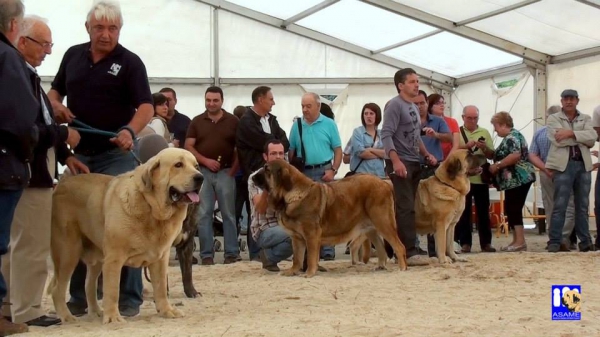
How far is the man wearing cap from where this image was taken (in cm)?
991

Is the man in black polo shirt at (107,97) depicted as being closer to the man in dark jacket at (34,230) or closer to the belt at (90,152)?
the belt at (90,152)

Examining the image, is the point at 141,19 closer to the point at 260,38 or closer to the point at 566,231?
the point at 260,38

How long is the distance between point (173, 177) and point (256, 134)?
178 inches

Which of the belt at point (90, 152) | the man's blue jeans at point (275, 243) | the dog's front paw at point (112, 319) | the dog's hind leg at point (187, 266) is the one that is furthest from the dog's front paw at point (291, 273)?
the dog's front paw at point (112, 319)

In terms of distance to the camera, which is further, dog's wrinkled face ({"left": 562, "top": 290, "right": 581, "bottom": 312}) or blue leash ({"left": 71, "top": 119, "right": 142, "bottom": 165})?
blue leash ({"left": 71, "top": 119, "right": 142, "bottom": 165})

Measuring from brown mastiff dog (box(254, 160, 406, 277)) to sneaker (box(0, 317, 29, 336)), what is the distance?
3556mm

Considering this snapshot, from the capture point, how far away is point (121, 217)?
4875 mm

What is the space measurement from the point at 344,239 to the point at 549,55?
8.04 m

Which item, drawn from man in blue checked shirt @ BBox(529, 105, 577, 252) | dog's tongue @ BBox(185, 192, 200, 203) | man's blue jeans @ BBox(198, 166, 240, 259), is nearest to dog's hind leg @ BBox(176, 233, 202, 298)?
dog's tongue @ BBox(185, 192, 200, 203)

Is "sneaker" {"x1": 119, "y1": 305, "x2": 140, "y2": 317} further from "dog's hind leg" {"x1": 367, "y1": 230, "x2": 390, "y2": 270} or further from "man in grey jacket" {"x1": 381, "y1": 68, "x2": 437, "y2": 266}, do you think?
"man in grey jacket" {"x1": 381, "y1": 68, "x2": 437, "y2": 266}

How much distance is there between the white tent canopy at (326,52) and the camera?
14.7m

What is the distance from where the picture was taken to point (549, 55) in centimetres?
1441

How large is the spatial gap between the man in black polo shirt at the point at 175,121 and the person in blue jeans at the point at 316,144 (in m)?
1.68

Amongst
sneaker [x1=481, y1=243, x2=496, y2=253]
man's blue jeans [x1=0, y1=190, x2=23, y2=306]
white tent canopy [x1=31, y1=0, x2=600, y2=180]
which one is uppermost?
white tent canopy [x1=31, y1=0, x2=600, y2=180]
